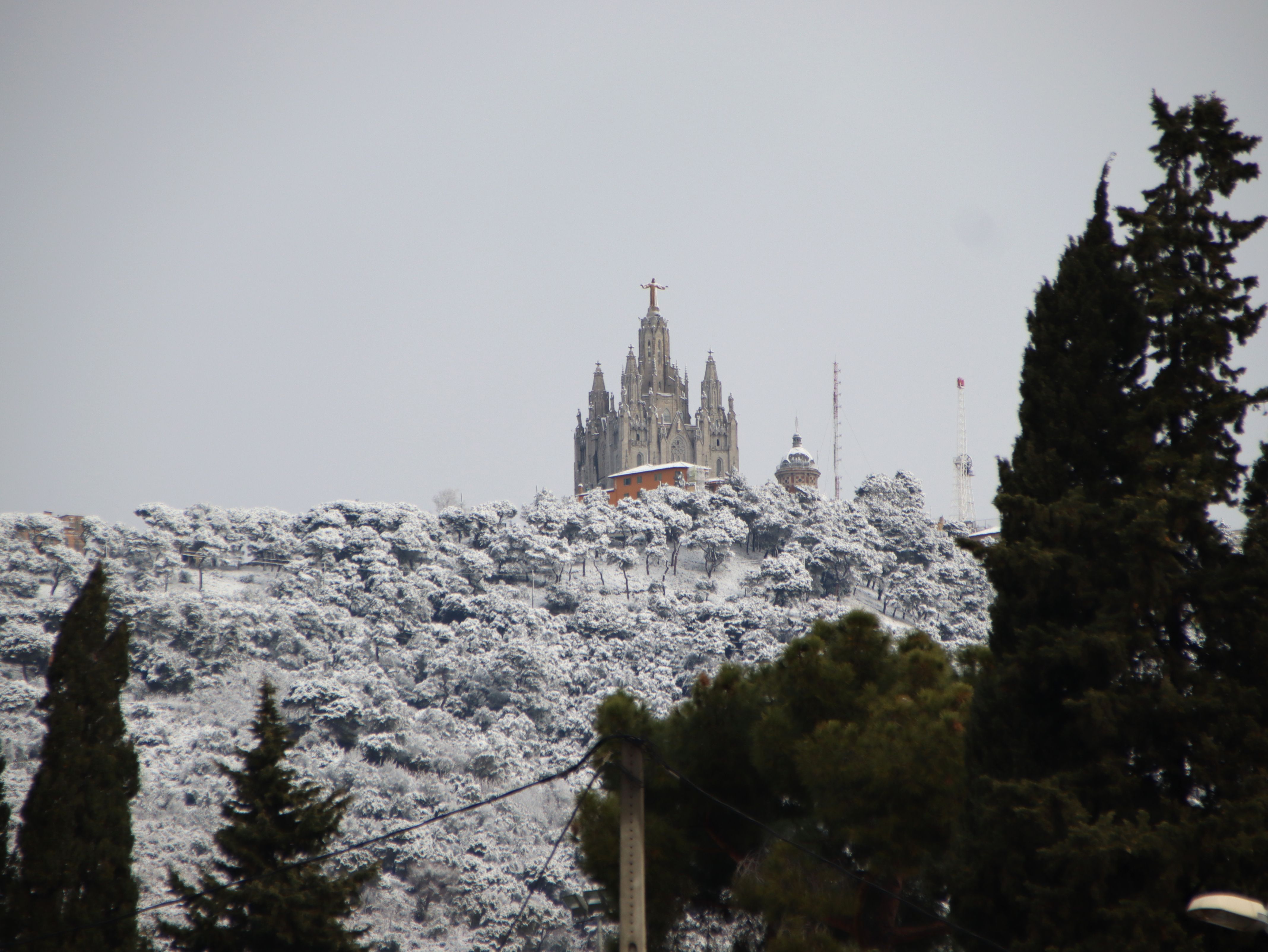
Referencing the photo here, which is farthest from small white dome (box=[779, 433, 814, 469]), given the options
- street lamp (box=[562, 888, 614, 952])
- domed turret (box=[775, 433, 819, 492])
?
street lamp (box=[562, 888, 614, 952])

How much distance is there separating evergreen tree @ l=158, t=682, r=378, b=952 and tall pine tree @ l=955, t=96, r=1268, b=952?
894 cm

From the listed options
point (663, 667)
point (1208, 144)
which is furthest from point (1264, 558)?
point (663, 667)

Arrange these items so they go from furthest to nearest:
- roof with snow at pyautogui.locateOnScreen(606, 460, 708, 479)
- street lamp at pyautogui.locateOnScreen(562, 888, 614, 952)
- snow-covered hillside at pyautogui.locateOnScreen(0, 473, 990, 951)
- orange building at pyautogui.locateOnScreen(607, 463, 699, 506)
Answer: roof with snow at pyautogui.locateOnScreen(606, 460, 708, 479) → orange building at pyautogui.locateOnScreen(607, 463, 699, 506) → snow-covered hillside at pyautogui.locateOnScreen(0, 473, 990, 951) → street lamp at pyautogui.locateOnScreen(562, 888, 614, 952)

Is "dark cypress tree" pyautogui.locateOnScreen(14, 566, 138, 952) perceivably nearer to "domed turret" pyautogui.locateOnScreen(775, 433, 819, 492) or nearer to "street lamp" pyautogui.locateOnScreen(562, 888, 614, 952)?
"street lamp" pyautogui.locateOnScreen(562, 888, 614, 952)

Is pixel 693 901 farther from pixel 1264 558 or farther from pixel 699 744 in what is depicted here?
pixel 1264 558

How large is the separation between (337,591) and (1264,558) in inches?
2492

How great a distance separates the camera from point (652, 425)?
4400 inches

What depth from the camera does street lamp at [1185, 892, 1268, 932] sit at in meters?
6.58

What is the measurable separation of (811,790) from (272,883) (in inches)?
294

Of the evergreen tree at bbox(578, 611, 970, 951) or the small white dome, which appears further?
the small white dome

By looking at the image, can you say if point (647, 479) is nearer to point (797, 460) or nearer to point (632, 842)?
point (797, 460)

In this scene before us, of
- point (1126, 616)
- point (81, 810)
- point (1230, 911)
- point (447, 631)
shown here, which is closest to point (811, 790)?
point (1126, 616)

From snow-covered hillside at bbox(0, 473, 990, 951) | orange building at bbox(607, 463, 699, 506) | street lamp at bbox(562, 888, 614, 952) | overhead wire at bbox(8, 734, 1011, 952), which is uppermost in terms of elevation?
orange building at bbox(607, 463, 699, 506)

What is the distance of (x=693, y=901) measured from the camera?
1507 cm
